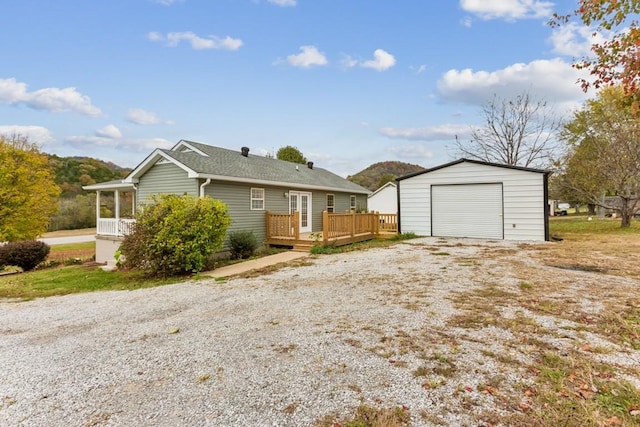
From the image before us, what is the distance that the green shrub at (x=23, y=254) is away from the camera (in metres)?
11.4

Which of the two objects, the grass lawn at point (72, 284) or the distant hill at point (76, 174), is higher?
the distant hill at point (76, 174)

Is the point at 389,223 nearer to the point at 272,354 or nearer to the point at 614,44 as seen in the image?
the point at 614,44

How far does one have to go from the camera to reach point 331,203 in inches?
671

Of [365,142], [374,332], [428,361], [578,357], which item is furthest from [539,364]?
[365,142]

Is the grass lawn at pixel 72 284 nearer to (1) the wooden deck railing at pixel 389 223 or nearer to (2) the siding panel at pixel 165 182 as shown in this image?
(2) the siding panel at pixel 165 182

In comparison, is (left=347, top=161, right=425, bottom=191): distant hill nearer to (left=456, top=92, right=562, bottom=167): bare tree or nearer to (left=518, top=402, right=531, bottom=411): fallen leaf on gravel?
(left=456, top=92, right=562, bottom=167): bare tree

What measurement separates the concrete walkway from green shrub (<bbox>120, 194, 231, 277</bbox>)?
0.56 m

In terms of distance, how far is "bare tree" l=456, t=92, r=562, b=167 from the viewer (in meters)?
20.3

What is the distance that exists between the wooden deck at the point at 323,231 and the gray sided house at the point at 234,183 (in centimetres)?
40

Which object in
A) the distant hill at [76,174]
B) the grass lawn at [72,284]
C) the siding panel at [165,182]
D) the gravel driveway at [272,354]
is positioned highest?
the distant hill at [76,174]

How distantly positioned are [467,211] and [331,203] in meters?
6.62

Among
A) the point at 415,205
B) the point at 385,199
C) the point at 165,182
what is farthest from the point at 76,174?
the point at 415,205

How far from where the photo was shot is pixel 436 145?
22.9 meters

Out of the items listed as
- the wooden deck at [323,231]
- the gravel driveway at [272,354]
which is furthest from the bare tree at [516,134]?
the gravel driveway at [272,354]
